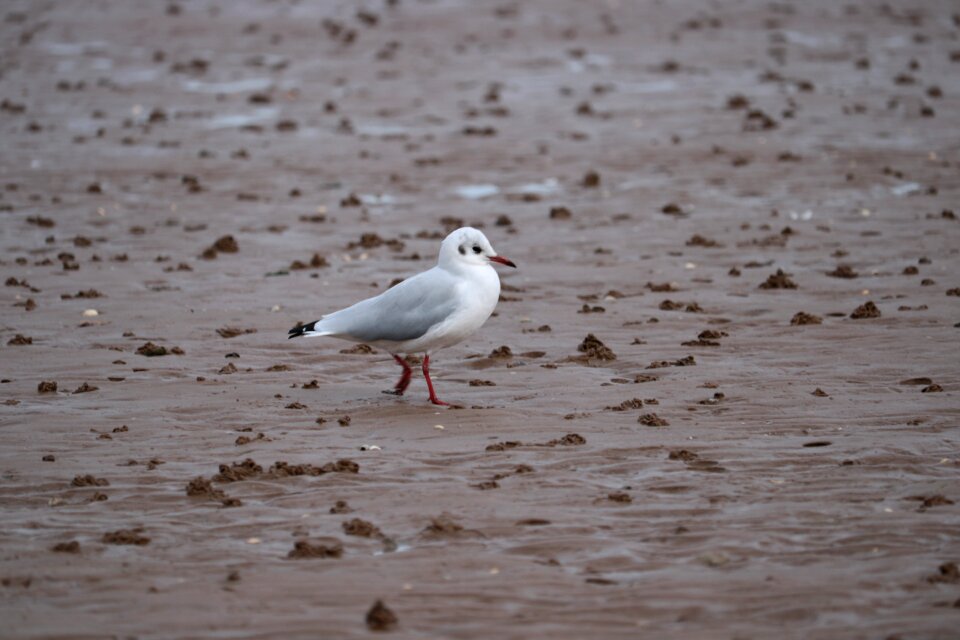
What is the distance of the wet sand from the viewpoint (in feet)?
19.5

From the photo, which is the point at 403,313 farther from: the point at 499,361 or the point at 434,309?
the point at 499,361

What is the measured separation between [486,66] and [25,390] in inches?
625

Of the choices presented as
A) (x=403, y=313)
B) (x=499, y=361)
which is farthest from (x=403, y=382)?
(x=499, y=361)

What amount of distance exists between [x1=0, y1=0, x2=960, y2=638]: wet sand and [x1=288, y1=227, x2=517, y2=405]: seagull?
1.37 ft

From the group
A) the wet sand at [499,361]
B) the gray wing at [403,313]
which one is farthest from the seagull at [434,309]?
the wet sand at [499,361]

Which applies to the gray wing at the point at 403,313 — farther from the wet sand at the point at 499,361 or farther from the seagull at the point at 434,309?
the wet sand at the point at 499,361

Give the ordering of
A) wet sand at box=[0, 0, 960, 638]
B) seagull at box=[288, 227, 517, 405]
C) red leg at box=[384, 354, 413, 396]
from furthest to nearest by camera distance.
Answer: red leg at box=[384, 354, 413, 396] < seagull at box=[288, 227, 517, 405] < wet sand at box=[0, 0, 960, 638]

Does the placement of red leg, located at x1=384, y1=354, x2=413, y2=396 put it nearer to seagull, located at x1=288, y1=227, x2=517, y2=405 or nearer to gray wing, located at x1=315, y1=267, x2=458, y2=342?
seagull, located at x1=288, y1=227, x2=517, y2=405

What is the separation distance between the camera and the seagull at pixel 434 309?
871 centimetres

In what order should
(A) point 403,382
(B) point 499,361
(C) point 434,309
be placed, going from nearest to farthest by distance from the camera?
(C) point 434,309, (A) point 403,382, (B) point 499,361

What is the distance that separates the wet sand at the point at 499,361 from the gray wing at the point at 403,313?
0.46 metres

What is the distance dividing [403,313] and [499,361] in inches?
52.0

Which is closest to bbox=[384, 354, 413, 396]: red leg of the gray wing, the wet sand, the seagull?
the seagull

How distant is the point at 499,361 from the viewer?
32.4ft
